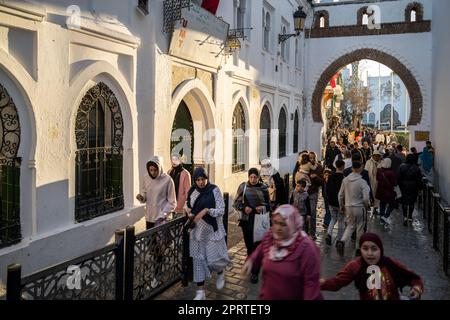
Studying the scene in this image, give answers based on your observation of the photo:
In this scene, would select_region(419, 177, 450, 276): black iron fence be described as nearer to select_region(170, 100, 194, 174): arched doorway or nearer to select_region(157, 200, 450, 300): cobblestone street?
select_region(157, 200, 450, 300): cobblestone street

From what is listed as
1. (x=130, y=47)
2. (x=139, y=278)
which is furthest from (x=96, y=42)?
(x=139, y=278)

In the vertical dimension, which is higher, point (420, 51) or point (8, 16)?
point (420, 51)

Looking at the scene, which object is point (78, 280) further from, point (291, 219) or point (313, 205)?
point (313, 205)

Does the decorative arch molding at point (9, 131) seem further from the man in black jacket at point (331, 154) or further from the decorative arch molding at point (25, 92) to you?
the man in black jacket at point (331, 154)

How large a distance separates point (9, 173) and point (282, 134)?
1247cm

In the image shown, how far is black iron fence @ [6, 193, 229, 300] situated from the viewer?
138 inches

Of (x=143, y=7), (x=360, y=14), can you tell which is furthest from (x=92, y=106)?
(x=360, y=14)

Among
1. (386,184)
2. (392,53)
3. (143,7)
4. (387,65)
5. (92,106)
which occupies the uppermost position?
(392,53)

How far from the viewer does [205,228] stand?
5371 mm

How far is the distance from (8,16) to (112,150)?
2.50 metres

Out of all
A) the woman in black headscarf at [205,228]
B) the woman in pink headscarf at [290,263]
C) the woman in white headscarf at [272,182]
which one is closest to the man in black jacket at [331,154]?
the woman in white headscarf at [272,182]

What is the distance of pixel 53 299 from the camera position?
12.0 feet

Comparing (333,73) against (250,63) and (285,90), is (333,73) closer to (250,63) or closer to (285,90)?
(285,90)

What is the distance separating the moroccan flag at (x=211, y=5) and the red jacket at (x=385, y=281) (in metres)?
7.08
